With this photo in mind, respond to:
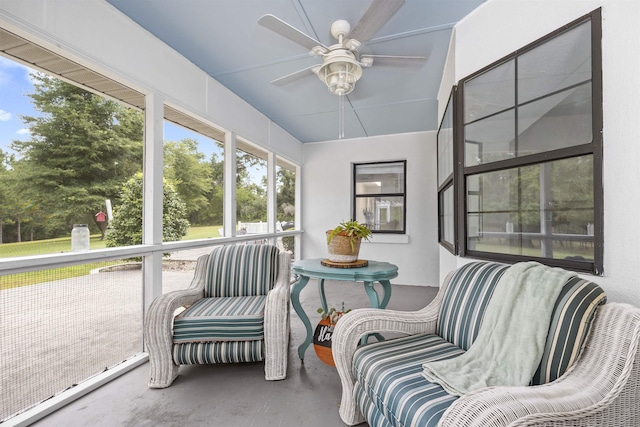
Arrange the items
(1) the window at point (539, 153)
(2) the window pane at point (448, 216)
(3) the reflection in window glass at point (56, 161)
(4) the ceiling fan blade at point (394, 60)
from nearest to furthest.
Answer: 1. (1) the window at point (539, 153)
2. (3) the reflection in window glass at point (56, 161)
3. (4) the ceiling fan blade at point (394, 60)
4. (2) the window pane at point (448, 216)

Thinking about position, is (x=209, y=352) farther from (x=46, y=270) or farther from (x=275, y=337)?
(x=46, y=270)

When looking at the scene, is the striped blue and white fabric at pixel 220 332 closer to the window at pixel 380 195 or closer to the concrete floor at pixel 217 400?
the concrete floor at pixel 217 400

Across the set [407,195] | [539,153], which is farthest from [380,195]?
[539,153]

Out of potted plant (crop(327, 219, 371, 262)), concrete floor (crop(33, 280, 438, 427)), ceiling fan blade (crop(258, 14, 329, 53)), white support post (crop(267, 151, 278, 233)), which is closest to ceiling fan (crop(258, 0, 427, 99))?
ceiling fan blade (crop(258, 14, 329, 53))

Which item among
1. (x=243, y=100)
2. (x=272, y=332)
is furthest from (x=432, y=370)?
(x=243, y=100)

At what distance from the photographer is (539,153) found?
173cm

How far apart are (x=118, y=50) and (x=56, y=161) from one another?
92cm

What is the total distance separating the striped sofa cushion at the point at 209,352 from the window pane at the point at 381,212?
3796mm

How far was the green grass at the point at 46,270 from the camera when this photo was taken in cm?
159

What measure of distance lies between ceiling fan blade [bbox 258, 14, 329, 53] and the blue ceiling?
1.28 ft

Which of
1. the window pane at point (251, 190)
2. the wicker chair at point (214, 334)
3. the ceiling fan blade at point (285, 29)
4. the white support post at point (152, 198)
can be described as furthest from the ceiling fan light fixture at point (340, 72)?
the window pane at point (251, 190)

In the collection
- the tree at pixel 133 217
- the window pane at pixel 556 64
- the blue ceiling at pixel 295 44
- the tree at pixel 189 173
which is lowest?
the tree at pixel 133 217

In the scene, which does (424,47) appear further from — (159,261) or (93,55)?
(159,261)

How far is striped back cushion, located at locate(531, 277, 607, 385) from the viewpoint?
1062 mm
